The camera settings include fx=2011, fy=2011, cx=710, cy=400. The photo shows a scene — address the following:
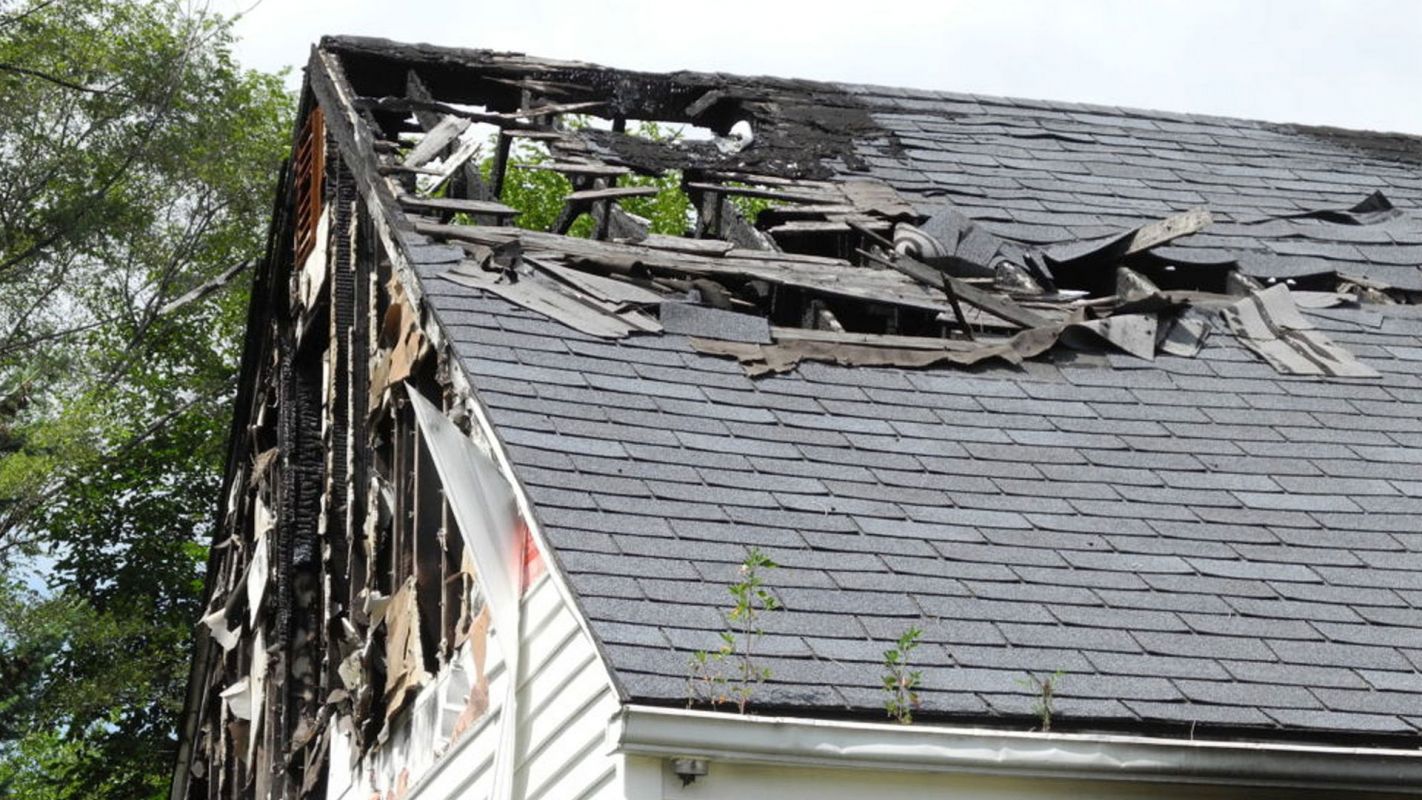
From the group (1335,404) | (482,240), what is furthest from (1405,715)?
(482,240)

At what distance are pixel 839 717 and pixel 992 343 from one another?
3174 millimetres

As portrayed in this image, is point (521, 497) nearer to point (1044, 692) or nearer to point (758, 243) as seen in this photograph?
point (1044, 692)

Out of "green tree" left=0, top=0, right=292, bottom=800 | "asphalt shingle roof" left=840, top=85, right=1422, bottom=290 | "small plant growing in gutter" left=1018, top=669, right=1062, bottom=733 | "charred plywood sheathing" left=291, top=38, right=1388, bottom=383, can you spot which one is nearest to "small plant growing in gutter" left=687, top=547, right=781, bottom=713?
"small plant growing in gutter" left=1018, top=669, right=1062, bottom=733

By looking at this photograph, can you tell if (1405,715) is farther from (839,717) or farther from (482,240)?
(482,240)

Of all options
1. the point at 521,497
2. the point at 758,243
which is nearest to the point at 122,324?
the point at 758,243

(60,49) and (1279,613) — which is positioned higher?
(60,49)

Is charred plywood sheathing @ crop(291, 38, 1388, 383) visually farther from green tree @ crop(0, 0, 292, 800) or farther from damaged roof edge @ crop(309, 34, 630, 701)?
green tree @ crop(0, 0, 292, 800)

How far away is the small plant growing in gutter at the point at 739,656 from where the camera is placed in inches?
223

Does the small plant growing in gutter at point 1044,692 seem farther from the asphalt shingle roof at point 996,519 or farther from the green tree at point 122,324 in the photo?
the green tree at point 122,324

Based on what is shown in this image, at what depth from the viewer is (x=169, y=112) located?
3173 cm

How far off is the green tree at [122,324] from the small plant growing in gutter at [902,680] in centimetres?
2053

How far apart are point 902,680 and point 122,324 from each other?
89.0ft

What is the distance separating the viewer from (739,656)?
5.85 metres

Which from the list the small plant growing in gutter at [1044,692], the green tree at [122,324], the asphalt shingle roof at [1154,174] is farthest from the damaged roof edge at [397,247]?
the green tree at [122,324]
